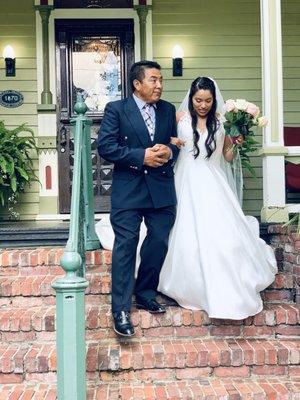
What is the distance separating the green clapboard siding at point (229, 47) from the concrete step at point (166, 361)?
314 cm

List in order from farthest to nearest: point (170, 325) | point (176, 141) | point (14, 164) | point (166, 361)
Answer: point (14, 164) → point (176, 141) → point (170, 325) → point (166, 361)

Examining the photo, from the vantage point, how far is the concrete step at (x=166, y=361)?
3010 mm

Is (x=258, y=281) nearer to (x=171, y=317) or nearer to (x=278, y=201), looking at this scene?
(x=171, y=317)

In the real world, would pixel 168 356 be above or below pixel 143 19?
below

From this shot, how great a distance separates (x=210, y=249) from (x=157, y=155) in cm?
66

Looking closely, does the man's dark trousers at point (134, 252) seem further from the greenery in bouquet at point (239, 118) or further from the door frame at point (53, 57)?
the door frame at point (53, 57)

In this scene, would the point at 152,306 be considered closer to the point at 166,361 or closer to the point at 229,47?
the point at 166,361

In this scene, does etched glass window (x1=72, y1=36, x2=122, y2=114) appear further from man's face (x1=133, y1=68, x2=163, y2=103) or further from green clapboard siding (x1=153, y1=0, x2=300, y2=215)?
man's face (x1=133, y1=68, x2=163, y2=103)

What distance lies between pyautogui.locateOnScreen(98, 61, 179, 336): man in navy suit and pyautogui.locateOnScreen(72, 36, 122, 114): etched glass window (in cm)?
294

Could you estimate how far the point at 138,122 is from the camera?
3242 mm

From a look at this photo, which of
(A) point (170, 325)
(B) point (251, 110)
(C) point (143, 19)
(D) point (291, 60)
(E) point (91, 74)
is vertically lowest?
(A) point (170, 325)

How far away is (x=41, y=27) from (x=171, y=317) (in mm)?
4077

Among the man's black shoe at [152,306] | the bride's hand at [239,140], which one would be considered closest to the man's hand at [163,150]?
the bride's hand at [239,140]

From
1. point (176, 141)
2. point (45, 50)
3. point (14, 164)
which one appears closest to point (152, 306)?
point (176, 141)
